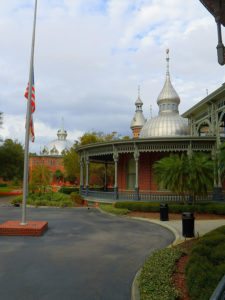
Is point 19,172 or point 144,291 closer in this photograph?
point 144,291

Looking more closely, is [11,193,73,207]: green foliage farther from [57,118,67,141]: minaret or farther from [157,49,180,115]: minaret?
[57,118,67,141]: minaret

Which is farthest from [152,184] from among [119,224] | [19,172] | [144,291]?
[19,172]

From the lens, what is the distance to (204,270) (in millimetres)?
6117

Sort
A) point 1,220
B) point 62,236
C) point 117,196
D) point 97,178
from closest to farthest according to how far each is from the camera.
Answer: point 62,236, point 1,220, point 117,196, point 97,178

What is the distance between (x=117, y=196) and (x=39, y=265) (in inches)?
628

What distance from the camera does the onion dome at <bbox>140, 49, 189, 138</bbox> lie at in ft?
105

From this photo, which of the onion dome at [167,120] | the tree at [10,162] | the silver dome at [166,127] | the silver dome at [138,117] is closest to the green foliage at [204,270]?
the silver dome at [166,127]

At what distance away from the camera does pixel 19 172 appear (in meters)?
44.3

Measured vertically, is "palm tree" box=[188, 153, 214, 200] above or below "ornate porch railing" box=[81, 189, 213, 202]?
above

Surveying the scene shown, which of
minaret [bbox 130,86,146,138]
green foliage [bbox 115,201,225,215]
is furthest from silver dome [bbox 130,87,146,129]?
green foliage [bbox 115,201,225,215]

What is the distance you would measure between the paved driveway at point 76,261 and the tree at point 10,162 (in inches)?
1182

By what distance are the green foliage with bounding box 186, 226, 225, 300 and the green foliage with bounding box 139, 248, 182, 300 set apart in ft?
1.49

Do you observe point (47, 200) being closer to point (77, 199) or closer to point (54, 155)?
point (77, 199)

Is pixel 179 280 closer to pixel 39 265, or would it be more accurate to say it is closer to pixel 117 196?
pixel 39 265
